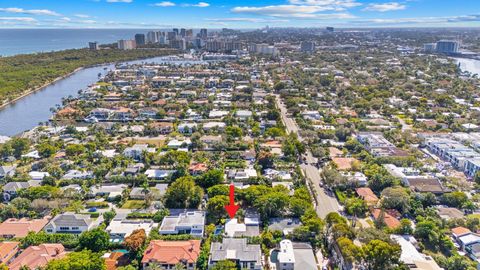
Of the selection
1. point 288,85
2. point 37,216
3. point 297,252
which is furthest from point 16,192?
point 288,85

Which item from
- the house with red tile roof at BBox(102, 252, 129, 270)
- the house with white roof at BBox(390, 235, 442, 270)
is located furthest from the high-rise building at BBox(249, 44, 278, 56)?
the house with red tile roof at BBox(102, 252, 129, 270)

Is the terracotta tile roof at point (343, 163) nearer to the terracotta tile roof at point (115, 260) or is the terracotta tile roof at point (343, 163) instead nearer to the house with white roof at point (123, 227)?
the house with white roof at point (123, 227)

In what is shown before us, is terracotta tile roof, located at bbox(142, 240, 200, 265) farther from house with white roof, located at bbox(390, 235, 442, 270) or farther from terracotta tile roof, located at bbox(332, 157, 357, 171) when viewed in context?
terracotta tile roof, located at bbox(332, 157, 357, 171)

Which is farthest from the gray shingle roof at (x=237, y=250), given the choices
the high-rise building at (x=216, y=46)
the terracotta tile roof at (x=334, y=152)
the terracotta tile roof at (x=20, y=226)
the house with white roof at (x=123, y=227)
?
the high-rise building at (x=216, y=46)

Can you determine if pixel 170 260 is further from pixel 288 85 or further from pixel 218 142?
pixel 288 85

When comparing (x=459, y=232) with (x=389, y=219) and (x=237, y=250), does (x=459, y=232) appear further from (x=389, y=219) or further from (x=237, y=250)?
(x=237, y=250)

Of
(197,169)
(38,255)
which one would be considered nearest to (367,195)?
(197,169)
